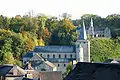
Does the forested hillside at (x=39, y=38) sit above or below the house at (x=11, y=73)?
above

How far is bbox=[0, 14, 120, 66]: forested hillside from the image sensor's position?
250 ft

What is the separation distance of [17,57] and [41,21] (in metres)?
19.9

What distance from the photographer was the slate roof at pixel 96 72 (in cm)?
2086

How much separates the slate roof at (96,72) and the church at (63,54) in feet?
148

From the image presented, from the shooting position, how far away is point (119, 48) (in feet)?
268

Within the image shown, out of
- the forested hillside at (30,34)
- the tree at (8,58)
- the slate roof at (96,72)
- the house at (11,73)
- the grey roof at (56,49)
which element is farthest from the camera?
the forested hillside at (30,34)

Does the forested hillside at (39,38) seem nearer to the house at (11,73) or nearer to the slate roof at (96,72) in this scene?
the house at (11,73)

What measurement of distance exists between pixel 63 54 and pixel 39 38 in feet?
51.8

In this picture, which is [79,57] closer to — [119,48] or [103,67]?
[119,48]

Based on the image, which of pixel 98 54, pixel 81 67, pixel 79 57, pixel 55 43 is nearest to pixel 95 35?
pixel 55 43

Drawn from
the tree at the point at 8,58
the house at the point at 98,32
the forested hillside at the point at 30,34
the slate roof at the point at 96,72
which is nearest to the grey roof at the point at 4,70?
the tree at the point at 8,58

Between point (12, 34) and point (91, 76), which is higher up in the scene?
point (12, 34)

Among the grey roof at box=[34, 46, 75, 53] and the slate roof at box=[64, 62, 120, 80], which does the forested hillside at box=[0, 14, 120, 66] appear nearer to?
the grey roof at box=[34, 46, 75, 53]

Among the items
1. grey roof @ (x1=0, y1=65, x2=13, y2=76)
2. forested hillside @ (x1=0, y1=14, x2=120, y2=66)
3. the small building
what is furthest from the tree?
grey roof @ (x1=0, y1=65, x2=13, y2=76)
